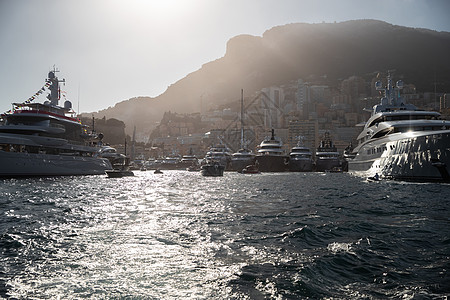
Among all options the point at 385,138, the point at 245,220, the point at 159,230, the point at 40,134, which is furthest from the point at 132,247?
the point at 40,134

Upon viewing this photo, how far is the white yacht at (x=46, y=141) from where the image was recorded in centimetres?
4422

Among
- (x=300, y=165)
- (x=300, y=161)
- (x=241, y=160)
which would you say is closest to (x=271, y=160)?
(x=300, y=161)

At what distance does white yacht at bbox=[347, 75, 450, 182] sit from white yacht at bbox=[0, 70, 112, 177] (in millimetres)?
49420

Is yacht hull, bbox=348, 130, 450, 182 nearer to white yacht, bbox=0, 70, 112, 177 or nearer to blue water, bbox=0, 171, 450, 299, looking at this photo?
blue water, bbox=0, 171, 450, 299

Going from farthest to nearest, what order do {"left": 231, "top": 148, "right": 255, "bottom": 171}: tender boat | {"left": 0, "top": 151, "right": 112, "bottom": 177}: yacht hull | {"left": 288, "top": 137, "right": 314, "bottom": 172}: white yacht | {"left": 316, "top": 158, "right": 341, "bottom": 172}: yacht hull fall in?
{"left": 231, "top": 148, "right": 255, "bottom": 171}: tender boat
{"left": 288, "top": 137, "right": 314, "bottom": 172}: white yacht
{"left": 316, "top": 158, "right": 341, "bottom": 172}: yacht hull
{"left": 0, "top": 151, "right": 112, "bottom": 177}: yacht hull

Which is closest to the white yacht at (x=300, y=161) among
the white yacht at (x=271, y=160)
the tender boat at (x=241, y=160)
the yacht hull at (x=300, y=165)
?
the yacht hull at (x=300, y=165)

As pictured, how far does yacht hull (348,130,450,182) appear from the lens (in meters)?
25.2

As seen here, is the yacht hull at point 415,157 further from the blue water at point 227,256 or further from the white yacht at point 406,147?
the blue water at point 227,256

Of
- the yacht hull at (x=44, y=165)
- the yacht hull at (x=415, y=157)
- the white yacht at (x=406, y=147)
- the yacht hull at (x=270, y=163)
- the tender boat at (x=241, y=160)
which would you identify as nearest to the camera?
the yacht hull at (x=415, y=157)

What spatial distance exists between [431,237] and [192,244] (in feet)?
24.6

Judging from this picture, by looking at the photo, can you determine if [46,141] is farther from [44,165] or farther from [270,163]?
[270,163]

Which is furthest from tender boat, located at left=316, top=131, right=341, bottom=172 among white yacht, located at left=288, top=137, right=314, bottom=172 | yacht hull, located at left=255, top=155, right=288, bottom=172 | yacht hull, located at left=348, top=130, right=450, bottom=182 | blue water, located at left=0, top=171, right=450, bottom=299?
blue water, located at left=0, top=171, right=450, bottom=299

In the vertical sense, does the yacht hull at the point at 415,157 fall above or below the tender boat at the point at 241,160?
above

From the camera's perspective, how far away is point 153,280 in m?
6.22
